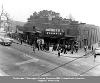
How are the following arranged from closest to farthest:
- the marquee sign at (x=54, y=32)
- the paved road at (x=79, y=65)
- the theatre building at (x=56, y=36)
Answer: the paved road at (x=79, y=65), the marquee sign at (x=54, y=32), the theatre building at (x=56, y=36)

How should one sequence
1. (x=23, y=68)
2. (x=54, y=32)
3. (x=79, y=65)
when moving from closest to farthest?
(x=23, y=68), (x=79, y=65), (x=54, y=32)

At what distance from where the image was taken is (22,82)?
45.9 ft

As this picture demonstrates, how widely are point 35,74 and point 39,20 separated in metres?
27.6

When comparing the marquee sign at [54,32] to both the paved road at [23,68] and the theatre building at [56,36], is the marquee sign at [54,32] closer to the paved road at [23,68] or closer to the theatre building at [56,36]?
the theatre building at [56,36]

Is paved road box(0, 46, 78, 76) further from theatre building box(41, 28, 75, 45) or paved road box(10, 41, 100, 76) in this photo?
theatre building box(41, 28, 75, 45)

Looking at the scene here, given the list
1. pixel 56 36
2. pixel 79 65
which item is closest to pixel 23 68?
pixel 79 65

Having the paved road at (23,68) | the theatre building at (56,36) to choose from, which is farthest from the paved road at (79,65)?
the theatre building at (56,36)

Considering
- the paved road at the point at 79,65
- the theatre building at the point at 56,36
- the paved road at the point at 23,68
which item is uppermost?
the theatre building at the point at 56,36

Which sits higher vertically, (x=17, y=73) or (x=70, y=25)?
(x=70, y=25)

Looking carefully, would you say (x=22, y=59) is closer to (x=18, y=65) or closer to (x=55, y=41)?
(x=18, y=65)

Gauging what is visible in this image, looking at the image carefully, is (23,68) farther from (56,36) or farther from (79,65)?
(56,36)

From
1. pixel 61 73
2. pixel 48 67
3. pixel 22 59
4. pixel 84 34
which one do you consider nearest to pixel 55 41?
pixel 84 34

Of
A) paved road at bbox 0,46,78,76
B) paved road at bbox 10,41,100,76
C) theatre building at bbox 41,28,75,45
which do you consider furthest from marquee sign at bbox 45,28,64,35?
paved road at bbox 0,46,78,76

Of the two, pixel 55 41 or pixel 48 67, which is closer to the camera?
pixel 48 67
